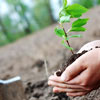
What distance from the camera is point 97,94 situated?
3.12ft

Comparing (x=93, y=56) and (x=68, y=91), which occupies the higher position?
(x=93, y=56)

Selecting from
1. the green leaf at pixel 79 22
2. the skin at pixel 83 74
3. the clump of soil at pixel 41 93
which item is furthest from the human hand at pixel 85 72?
the clump of soil at pixel 41 93

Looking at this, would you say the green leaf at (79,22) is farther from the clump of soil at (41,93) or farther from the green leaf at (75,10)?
the clump of soil at (41,93)

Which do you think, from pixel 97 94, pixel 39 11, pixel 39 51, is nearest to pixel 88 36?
pixel 39 51

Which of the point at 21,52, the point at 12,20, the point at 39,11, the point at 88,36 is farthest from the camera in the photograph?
the point at 39,11

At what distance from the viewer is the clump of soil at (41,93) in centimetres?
127

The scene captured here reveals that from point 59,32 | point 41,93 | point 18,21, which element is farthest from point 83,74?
point 18,21

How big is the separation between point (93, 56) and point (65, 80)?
0.13 meters

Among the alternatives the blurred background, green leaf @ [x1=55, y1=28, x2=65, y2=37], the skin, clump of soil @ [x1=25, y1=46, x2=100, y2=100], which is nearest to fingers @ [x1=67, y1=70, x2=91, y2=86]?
the skin

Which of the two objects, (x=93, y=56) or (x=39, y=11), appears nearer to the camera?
(x=93, y=56)

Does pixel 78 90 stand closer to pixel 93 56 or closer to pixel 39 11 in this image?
pixel 93 56

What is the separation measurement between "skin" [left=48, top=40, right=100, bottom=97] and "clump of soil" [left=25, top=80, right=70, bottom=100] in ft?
1.47

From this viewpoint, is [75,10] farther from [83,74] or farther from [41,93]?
[41,93]

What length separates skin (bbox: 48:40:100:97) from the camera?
2.51 ft
